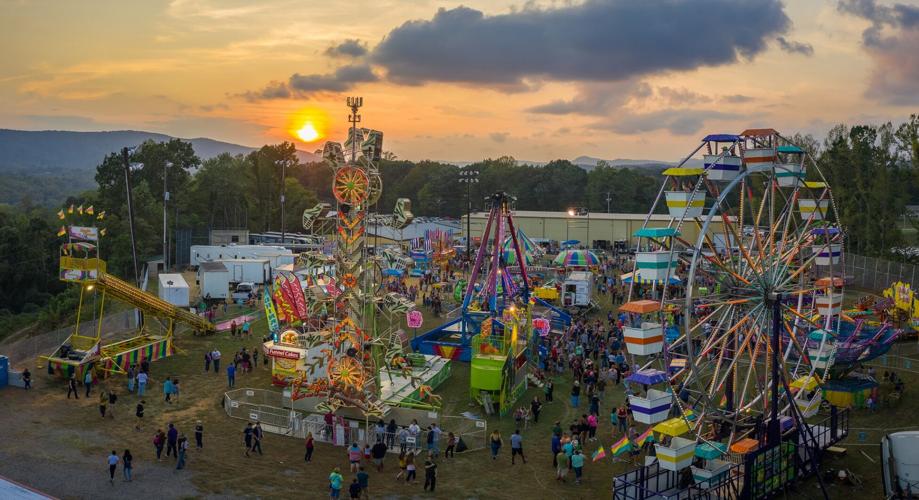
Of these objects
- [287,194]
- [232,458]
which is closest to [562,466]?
[232,458]

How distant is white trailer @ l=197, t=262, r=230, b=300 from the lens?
157ft

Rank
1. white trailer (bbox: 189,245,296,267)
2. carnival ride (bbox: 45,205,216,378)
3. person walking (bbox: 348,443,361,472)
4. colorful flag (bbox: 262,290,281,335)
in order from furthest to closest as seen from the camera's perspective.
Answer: white trailer (bbox: 189,245,296,267), colorful flag (bbox: 262,290,281,335), carnival ride (bbox: 45,205,216,378), person walking (bbox: 348,443,361,472)

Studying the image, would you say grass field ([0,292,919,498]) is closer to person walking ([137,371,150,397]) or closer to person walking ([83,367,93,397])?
person walking ([137,371,150,397])

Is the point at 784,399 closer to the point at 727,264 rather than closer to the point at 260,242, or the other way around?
the point at 727,264

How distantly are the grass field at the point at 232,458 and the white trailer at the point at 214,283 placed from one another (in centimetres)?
1800

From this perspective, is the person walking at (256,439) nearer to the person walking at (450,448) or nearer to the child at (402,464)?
the child at (402,464)

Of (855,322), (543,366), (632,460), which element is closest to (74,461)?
(632,460)

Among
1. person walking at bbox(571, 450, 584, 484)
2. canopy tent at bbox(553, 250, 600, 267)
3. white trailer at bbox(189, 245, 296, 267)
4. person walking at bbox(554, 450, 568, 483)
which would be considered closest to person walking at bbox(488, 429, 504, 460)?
person walking at bbox(554, 450, 568, 483)

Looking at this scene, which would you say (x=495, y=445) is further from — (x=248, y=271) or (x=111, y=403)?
(x=248, y=271)

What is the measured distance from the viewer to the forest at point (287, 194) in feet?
200

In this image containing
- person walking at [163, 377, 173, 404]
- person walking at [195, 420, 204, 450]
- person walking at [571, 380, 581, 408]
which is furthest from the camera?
person walking at [571, 380, 581, 408]

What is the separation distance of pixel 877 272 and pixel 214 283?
41782 millimetres

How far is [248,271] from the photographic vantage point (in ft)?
170

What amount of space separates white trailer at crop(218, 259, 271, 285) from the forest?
8291 millimetres
